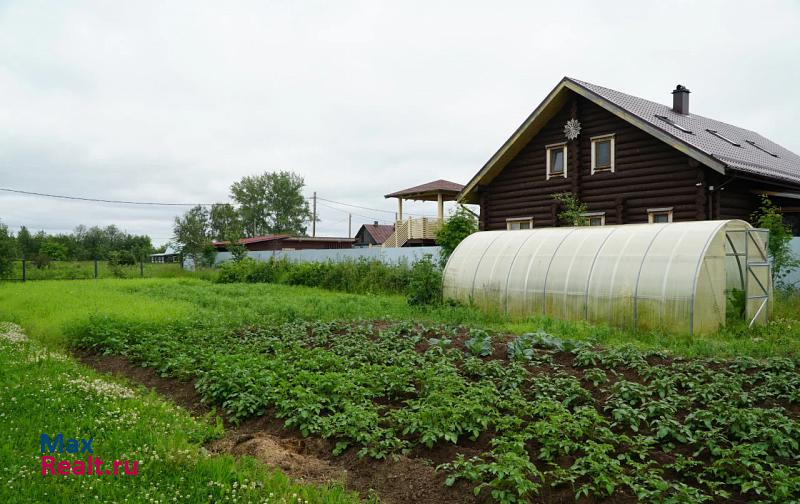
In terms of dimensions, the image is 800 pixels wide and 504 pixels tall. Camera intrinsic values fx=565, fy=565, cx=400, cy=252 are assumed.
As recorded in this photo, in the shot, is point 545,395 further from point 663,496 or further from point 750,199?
point 750,199

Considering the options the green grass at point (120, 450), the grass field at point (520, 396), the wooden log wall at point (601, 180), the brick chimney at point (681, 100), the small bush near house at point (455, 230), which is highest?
the brick chimney at point (681, 100)

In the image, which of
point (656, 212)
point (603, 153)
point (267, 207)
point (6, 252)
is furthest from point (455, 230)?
point (267, 207)

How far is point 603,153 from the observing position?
20.0 m

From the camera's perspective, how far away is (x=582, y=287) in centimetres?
1224

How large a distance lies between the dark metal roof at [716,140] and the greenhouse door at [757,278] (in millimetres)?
4150

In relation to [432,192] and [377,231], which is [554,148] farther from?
[377,231]

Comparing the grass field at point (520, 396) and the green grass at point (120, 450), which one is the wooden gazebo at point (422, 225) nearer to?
the grass field at point (520, 396)

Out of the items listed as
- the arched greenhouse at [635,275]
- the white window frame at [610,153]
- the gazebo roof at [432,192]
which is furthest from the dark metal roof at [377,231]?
the arched greenhouse at [635,275]

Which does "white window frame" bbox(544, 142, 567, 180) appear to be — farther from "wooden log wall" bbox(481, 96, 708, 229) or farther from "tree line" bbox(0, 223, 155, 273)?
"tree line" bbox(0, 223, 155, 273)

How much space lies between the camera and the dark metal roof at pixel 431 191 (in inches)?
1197

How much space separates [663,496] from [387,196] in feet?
99.1

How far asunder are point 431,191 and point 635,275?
19890mm

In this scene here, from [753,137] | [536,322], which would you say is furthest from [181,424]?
[753,137]

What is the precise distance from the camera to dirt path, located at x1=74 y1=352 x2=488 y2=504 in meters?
4.19
